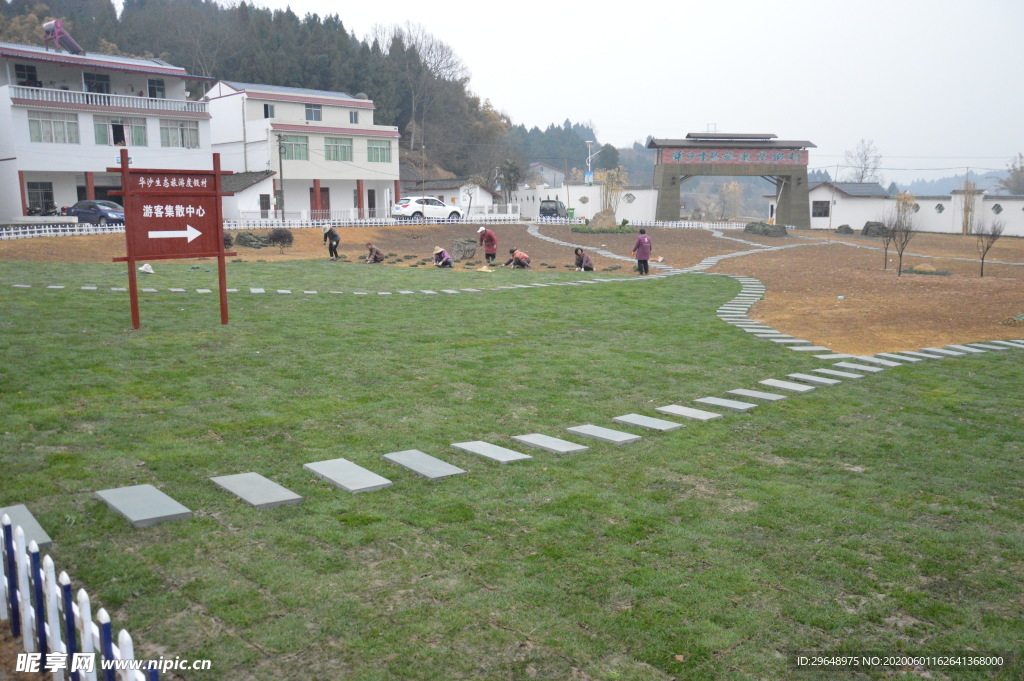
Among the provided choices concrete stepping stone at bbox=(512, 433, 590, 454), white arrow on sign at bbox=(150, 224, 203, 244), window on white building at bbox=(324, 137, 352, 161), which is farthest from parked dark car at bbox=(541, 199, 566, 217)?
concrete stepping stone at bbox=(512, 433, 590, 454)

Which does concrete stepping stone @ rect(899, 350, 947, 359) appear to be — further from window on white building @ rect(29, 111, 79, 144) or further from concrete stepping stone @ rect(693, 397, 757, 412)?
window on white building @ rect(29, 111, 79, 144)

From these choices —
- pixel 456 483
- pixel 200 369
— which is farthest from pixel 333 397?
pixel 456 483

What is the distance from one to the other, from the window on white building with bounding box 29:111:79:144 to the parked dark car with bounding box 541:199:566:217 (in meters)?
29.7

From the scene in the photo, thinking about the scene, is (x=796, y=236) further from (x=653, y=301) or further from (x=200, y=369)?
(x=200, y=369)

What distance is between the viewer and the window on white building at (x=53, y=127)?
37.2m

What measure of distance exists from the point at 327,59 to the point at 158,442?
2555 inches

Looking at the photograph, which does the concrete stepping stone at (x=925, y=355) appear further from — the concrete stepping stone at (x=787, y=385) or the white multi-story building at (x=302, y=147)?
the white multi-story building at (x=302, y=147)

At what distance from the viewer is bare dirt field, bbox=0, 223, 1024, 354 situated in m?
14.5

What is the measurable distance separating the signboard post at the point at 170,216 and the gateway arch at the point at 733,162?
42353 millimetres

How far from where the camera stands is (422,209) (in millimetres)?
43594

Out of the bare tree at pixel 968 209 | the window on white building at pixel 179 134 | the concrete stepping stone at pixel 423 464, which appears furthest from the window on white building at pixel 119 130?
the bare tree at pixel 968 209

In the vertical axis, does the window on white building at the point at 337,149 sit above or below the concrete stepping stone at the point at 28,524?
above

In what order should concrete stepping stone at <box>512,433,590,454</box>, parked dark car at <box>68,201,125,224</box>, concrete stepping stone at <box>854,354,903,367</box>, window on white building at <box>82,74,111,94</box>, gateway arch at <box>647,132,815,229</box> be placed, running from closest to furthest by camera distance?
concrete stepping stone at <box>512,433,590,454</box> < concrete stepping stone at <box>854,354,903,367</box> < parked dark car at <box>68,201,125,224</box> < window on white building at <box>82,74,111,94</box> < gateway arch at <box>647,132,815,229</box>

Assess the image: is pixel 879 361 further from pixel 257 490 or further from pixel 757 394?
pixel 257 490
